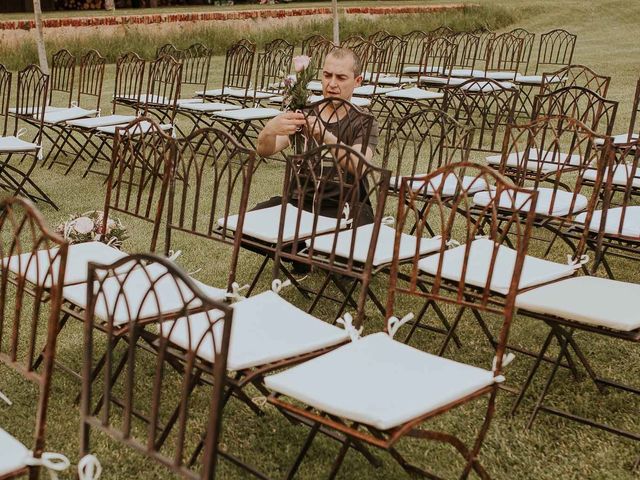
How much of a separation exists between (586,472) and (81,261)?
2.12 meters

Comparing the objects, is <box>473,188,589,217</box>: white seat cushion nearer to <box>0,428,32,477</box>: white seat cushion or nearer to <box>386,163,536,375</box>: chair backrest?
<box>386,163,536,375</box>: chair backrest

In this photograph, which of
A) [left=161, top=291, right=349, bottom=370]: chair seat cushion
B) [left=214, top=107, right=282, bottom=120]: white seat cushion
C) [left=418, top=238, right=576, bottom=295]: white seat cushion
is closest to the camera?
[left=161, top=291, right=349, bottom=370]: chair seat cushion

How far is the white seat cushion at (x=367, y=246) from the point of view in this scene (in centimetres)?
378

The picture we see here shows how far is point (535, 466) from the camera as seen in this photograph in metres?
A: 3.23

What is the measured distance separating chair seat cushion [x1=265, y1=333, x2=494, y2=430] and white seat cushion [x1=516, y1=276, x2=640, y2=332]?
63 centimetres

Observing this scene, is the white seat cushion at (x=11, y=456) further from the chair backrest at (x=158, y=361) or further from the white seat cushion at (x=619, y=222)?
the white seat cushion at (x=619, y=222)

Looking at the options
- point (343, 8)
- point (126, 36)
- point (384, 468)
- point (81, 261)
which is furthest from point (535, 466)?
point (343, 8)

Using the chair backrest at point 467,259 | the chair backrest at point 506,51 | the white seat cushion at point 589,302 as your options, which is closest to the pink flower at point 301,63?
the chair backrest at point 467,259

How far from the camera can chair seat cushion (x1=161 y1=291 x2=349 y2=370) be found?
9.11ft

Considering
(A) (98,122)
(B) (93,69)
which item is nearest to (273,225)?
(A) (98,122)

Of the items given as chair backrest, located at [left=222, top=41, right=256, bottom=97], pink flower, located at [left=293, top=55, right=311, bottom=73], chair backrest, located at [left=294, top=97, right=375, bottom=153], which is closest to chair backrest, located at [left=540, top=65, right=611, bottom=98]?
chair backrest, located at [left=294, top=97, right=375, bottom=153]

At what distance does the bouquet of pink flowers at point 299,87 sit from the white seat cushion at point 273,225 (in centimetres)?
58

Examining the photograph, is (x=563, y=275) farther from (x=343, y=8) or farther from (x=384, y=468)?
(x=343, y=8)

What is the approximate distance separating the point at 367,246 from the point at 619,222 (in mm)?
1208
